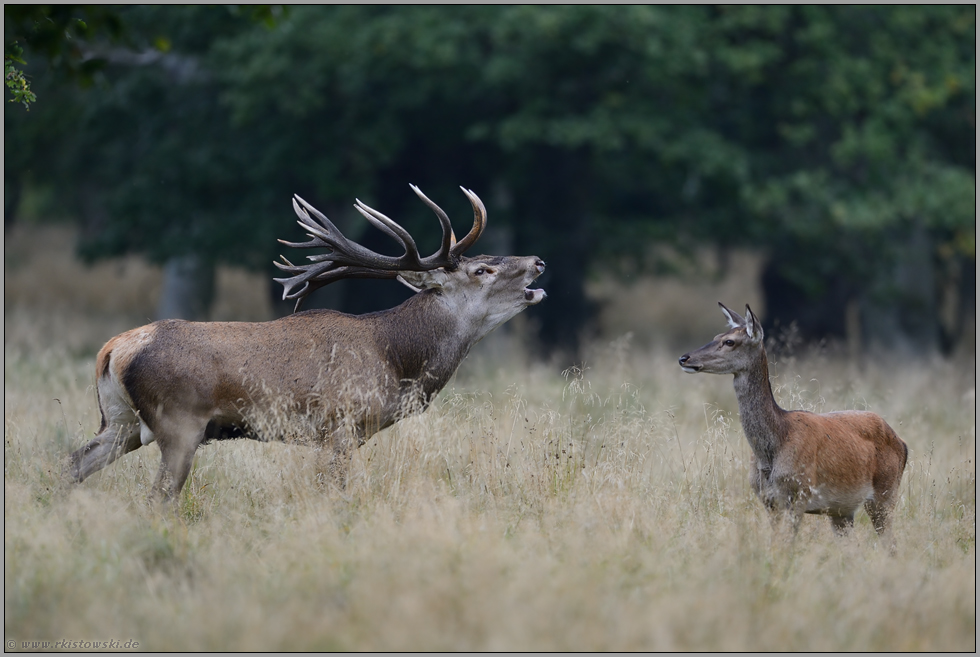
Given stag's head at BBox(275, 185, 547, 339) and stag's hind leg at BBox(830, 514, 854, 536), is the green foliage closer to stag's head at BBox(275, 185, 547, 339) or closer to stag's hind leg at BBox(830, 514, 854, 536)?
stag's head at BBox(275, 185, 547, 339)

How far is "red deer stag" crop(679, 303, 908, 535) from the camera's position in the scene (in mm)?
5848

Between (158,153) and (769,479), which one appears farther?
(158,153)

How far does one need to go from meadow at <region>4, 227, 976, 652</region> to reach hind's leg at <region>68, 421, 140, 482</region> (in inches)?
4.6

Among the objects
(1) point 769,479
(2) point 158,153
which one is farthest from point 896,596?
(2) point 158,153

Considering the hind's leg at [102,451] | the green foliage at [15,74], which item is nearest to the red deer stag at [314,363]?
the hind's leg at [102,451]

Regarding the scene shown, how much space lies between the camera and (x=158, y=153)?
15.5 metres

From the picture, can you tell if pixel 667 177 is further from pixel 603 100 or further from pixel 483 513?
pixel 483 513

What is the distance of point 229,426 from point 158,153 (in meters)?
10.3

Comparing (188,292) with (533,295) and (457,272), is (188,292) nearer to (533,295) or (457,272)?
(457,272)

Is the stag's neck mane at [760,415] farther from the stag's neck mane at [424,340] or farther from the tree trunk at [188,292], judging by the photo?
the tree trunk at [188,292]

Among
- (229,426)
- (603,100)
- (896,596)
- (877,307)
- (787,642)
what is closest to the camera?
(787,642)

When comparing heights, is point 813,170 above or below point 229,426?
above

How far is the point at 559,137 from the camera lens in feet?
46.3

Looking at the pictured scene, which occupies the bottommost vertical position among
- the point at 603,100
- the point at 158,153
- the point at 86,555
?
the point at 86,555
